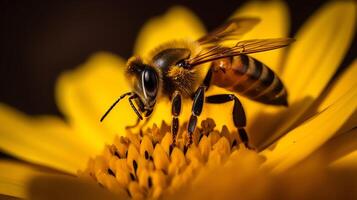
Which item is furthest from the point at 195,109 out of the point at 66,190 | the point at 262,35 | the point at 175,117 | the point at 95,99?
the point at 95,99

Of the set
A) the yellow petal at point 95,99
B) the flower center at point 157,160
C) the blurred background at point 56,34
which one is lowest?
the blurred background at point 56,34

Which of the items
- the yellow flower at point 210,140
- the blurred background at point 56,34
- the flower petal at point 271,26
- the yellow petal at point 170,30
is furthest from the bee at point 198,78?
the blurred background at point 56,34

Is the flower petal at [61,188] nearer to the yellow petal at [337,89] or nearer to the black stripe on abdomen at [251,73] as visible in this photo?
the black stripe on abdomen at [251,73]

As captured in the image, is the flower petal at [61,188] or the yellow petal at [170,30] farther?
the yellow petal at [170,30]

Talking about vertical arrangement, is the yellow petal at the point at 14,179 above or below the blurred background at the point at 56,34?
above

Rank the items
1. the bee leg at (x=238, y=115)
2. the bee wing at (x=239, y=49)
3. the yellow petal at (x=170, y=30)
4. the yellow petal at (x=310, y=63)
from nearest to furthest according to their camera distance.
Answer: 1. the bee wing at (x=239, y=49)
2. the bee leg at (x=238, y=115)
3. the yellow petal at (x=310, y=63)
4. the yellow petal at (x=170, y=30)

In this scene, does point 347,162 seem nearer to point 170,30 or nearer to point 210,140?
point 210,140
